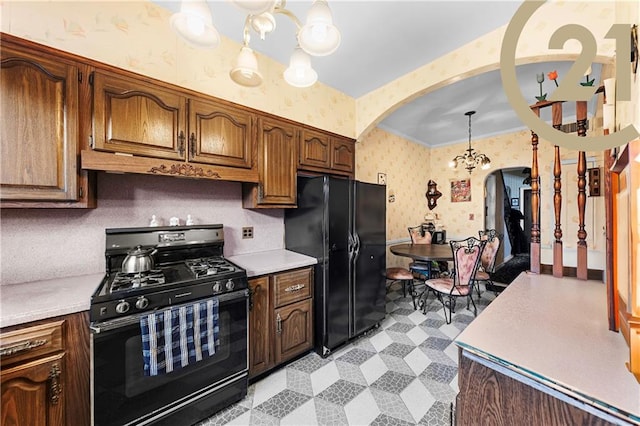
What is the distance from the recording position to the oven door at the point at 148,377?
1.28 metres

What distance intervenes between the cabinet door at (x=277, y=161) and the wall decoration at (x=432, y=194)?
13.2 feet

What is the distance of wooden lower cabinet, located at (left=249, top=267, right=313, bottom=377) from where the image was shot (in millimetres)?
1917

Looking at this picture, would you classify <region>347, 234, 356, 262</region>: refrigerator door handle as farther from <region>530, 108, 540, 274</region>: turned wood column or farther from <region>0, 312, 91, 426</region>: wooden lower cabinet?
<region>0, 312, 91, 426</region>: wooden lower cabinet

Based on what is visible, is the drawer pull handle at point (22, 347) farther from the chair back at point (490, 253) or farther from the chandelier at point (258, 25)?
the chair back at point (490, 253)

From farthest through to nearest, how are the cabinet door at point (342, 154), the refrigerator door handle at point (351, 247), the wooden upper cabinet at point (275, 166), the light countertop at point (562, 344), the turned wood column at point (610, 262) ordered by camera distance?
A: 1. the cabinet door at point (342, 154)
2. the refrigerator door handle at point (351, 247)
3. the wooden upper cabinet at point (275, 166)
4. the turned wood column at point (610, 262)
5. the light countertop at point (562, 344)

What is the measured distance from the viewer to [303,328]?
7.27 ft

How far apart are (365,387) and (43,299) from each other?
2.07 meters

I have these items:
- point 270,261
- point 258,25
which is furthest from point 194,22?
point 270,261

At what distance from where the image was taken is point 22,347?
112cm

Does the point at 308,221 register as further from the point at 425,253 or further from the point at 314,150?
the point at 425,253

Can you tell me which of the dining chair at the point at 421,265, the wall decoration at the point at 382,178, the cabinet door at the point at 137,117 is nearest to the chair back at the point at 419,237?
the dining chair at the point at 421,265

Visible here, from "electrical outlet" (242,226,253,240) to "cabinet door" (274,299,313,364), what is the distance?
0.80 metres

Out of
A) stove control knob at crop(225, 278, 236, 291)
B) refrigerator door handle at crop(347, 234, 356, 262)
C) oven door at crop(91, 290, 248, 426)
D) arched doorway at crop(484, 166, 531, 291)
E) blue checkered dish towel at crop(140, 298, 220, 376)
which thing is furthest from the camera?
arched doorway at crop(484, 166, 531, 291)

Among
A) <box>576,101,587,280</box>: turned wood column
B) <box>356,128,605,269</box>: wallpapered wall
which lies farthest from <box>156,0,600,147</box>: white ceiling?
<box>356,128,605,269</box>: wallpapered wall
